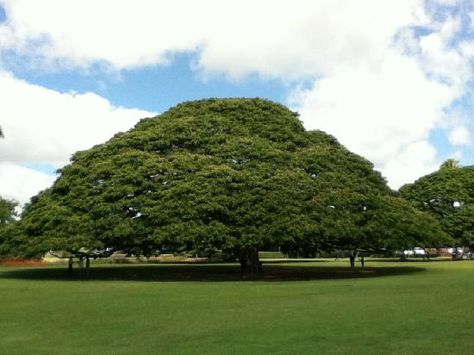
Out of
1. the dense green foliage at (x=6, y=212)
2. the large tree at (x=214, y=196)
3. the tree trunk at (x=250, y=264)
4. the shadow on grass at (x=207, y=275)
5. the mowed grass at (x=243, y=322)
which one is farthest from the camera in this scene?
the dense green foliage at (x=6, y=212)

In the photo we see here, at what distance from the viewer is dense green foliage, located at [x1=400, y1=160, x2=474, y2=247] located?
2309 inches

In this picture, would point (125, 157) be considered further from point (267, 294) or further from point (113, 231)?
point (267, 294)

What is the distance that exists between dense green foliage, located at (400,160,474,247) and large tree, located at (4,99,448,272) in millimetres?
28850

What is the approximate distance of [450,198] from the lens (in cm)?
6050

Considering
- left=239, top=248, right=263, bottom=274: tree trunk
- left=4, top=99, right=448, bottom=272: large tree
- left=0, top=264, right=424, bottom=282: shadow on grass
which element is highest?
left=4, top=99, right=448, bottom=272: large tree

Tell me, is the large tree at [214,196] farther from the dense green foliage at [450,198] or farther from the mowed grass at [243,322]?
the dense green foliage at [450,198]

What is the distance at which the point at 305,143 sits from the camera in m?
32.9

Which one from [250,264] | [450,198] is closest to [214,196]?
[250,264]

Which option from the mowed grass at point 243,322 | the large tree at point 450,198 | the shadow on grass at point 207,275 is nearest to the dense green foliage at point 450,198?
the large tree at point 450,198

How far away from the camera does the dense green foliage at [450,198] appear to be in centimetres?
5866

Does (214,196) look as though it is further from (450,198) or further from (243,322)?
(450,198)

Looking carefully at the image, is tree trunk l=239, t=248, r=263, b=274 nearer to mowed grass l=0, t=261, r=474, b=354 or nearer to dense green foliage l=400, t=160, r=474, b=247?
mowed grass l=0, t=261, r=474, b=354

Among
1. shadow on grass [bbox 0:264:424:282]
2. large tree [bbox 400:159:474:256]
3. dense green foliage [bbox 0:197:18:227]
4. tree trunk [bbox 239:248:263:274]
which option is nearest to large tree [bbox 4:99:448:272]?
tree trunk [bbox 239:248:263:274]

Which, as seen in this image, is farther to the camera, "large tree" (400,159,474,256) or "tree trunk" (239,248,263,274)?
"large tree" (400,159,474,256)
